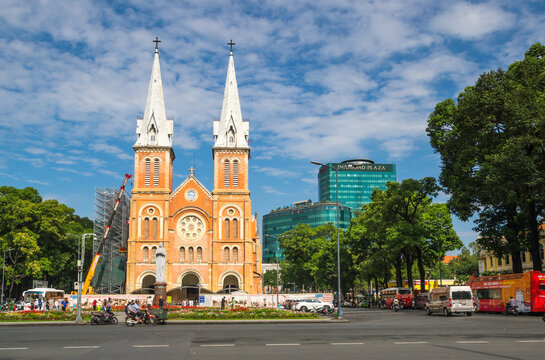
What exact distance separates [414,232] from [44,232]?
146ft

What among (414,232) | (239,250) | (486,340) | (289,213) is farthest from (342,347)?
(289,213)

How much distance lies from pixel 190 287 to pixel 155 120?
79.1 ft

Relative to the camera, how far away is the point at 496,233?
4041 cm

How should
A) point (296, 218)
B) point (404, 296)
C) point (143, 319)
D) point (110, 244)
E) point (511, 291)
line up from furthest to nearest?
point (296, 218)
point (110, 244)
point (404, 296)
point (511, 291)
point (143, 319)

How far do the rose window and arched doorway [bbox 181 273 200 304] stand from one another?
5.28 m

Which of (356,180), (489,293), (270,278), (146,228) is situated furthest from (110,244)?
A: (356,180)

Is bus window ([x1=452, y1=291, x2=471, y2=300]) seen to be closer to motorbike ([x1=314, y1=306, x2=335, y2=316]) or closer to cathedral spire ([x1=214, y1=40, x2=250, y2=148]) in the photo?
motorbike ([x1=314, y1=306, x2=335, y2=316])

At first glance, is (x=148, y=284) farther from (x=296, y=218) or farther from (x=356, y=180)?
(x=356, y=180)

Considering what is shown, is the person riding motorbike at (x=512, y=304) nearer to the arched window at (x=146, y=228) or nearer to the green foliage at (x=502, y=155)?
the green foliage at (x=502, y=155)

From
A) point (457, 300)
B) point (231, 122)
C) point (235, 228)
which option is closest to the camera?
point (457, 300)

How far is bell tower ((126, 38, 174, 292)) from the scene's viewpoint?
233 feet

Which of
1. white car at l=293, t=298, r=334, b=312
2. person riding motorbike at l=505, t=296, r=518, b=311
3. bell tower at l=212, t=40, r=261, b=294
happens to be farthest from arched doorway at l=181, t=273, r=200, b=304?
person riding motorbike at l=505, t=296, r=518, b=311

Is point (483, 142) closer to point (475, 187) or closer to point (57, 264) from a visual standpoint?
point (475, 187)

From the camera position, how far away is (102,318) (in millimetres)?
31312
